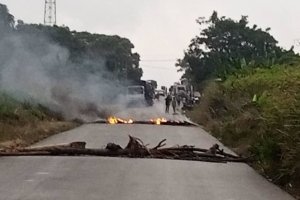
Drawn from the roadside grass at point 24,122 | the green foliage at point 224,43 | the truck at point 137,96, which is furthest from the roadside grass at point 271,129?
the green foliage at point 224,43

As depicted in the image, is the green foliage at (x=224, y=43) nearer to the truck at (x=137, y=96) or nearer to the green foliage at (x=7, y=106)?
the truck at (x=137, y=96)

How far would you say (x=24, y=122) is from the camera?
28.5m

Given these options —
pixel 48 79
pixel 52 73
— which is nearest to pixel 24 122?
pixel 48 79

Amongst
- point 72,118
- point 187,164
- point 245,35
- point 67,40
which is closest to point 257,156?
point 187,164

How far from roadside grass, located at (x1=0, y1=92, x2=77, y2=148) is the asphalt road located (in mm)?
5628

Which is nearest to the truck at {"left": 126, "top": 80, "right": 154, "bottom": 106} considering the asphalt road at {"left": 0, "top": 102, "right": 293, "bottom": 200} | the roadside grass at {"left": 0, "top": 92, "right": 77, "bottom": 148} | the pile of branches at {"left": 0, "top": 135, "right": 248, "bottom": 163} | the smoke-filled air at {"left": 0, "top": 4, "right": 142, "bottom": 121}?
the smoke-filled air at {"left": 0, "top": 4, "right": 142, "bottom": 121}

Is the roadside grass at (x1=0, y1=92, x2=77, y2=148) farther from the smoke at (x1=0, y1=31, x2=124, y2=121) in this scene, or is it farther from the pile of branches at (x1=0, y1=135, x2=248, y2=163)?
the pile of branches at (x1=0, y1=135, x2=248, y2=163)

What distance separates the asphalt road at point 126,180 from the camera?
11.4 m

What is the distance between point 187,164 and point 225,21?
192ft

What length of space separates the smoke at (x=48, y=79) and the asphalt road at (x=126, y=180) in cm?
1802

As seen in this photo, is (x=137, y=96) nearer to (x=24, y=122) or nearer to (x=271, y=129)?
(x=24, y=122)

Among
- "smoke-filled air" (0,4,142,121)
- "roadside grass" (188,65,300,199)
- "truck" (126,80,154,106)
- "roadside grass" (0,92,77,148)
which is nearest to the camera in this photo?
"roadside grass" (188,65,300,199)

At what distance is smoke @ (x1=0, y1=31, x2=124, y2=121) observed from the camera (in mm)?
34250

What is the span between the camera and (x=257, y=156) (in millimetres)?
17969
